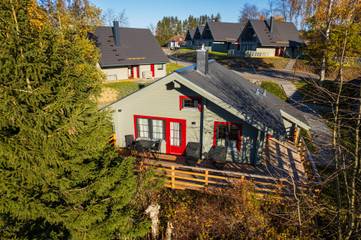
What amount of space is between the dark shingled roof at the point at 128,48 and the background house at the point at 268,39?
2476 cm

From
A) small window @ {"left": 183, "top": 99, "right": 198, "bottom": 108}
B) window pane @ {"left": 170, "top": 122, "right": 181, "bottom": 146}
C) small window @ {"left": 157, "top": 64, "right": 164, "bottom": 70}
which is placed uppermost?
small window @ {"left": 157, "top": 64, "right": 164, "bottom": 70}

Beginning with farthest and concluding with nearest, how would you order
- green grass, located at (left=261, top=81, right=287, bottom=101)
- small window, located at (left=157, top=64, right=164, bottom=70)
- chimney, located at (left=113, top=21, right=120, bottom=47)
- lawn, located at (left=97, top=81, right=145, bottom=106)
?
small window, located at (left=157, top=64, right=164, bottom=70) → chimney, located at (left=113, top=21, right=120, bottom=47) → lawn, located at (left=97, top=81, right=145, bottom=106) → green grass, located at (left=261, top=81, right=287, bottom=101)

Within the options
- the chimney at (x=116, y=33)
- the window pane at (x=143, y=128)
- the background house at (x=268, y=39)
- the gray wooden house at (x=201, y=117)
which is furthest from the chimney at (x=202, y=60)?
the background house at (x=268, y=39)

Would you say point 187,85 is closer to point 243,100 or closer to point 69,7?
point 243,100

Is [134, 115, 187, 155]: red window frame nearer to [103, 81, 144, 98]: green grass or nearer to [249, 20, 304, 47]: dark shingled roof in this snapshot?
[103, 81, 144, 98]: green grass

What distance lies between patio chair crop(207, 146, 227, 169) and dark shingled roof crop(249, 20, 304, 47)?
45.4 m

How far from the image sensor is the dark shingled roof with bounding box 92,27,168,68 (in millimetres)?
35312

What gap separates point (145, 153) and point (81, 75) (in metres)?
7.61

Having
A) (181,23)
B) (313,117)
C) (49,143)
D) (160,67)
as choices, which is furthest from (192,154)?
(181,23)

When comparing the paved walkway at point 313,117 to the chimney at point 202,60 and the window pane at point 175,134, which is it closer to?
the chimney at point 202,60

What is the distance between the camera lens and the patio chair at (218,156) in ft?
40.2

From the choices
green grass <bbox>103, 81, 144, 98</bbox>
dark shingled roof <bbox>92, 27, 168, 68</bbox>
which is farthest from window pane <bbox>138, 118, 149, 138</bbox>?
dark shingled roof <bbox>92, 27, 168, 68</bbox>

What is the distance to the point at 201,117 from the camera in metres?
13.0

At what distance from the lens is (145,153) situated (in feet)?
43.7
